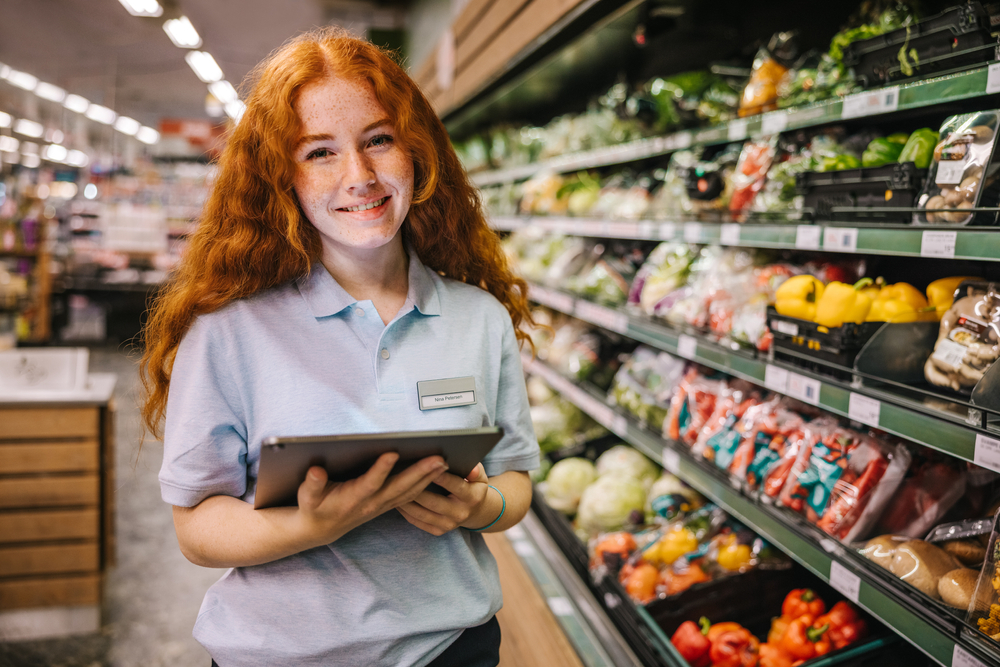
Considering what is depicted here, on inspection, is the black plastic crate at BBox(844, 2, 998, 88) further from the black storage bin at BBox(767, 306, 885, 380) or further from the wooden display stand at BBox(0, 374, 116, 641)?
the wooden display stand at BBox(0, 374, 116, 641)

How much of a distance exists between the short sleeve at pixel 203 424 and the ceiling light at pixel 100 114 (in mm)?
18403

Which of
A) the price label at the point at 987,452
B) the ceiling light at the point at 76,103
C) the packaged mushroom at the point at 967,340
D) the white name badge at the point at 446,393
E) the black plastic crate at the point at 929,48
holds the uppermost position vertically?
the ceiling light at the point at 76,103

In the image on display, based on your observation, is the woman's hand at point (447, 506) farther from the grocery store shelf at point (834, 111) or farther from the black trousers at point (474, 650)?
the grocery store shelf at point (834, 111)

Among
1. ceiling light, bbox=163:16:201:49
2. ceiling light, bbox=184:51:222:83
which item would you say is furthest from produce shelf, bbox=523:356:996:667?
ceiling light, bbox=184:51:222:83

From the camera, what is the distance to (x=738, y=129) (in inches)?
78.8

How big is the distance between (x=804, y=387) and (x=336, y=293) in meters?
1.12

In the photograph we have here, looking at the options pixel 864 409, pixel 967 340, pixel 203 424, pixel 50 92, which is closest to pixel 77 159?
pixel 50 92

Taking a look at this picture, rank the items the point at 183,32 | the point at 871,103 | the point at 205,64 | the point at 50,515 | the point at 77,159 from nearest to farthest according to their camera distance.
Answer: the point at 871,103
the point at 50,515
the point at 183,32
the point at 205,64
the point at 77,159

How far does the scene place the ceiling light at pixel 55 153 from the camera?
19531 mm

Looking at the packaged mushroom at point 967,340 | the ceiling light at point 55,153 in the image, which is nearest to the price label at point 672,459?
the packaged mushroom at point 967,340

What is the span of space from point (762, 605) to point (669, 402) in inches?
32.3

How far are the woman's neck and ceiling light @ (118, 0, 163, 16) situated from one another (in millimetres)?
6961

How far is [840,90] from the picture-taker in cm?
174

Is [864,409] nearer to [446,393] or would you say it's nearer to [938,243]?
[938,243]
